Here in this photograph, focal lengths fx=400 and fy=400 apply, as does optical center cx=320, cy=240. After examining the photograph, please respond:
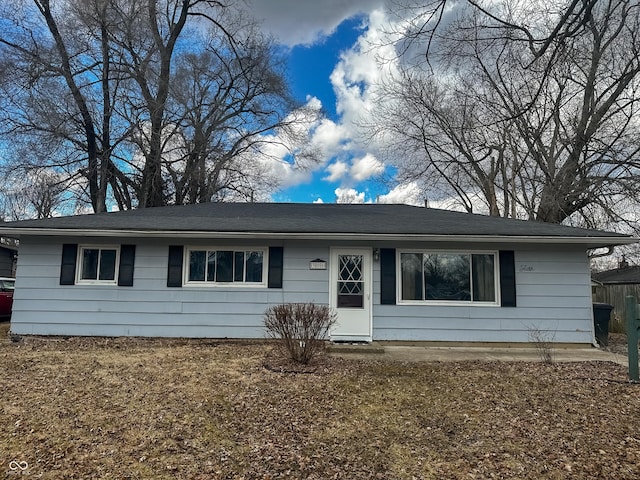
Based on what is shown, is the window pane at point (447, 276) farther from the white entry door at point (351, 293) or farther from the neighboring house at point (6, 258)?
the neighboring house at point (6, 258)

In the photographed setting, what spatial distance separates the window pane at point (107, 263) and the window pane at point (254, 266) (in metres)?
2.77

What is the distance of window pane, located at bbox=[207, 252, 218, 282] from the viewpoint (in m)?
8.23

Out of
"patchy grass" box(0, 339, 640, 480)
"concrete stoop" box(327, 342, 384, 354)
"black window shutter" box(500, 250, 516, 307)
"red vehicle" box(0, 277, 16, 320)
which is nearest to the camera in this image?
"patchy grass" box(0, 339, 640, 480)

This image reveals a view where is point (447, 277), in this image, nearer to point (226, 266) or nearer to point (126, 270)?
point (226, 266)

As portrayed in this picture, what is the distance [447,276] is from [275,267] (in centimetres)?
350

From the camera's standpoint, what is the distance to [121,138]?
16.2 meters

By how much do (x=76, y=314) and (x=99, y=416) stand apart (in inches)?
194

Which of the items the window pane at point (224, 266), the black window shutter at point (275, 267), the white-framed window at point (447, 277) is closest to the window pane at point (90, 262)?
the window pane at point (224, 266)

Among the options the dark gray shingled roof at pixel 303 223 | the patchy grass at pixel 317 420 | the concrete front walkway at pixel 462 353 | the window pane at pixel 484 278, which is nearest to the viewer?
the patchy grass at pixel 317 420

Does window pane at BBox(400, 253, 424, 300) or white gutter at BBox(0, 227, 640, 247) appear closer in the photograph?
white gutter at BBox(0, 227, 640, 247)

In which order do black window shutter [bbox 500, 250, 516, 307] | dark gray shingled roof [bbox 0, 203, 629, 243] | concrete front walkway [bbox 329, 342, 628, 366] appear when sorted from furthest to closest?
black window shutter [bbox 500, 250, 516, 307]
dark gray shingled roof [bbox 0, 203, 629, 243]
concrete front walkway [bbox 329, 342, 628, 366]

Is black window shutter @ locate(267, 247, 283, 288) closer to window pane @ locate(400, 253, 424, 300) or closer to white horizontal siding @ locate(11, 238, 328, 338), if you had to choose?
white horizontal siding @ locate(11, 238, 328, 338)

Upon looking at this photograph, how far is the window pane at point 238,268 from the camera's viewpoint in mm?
8234

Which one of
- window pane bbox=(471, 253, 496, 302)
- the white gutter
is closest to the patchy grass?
window pane bbox=(471, 253, 496, 302)
